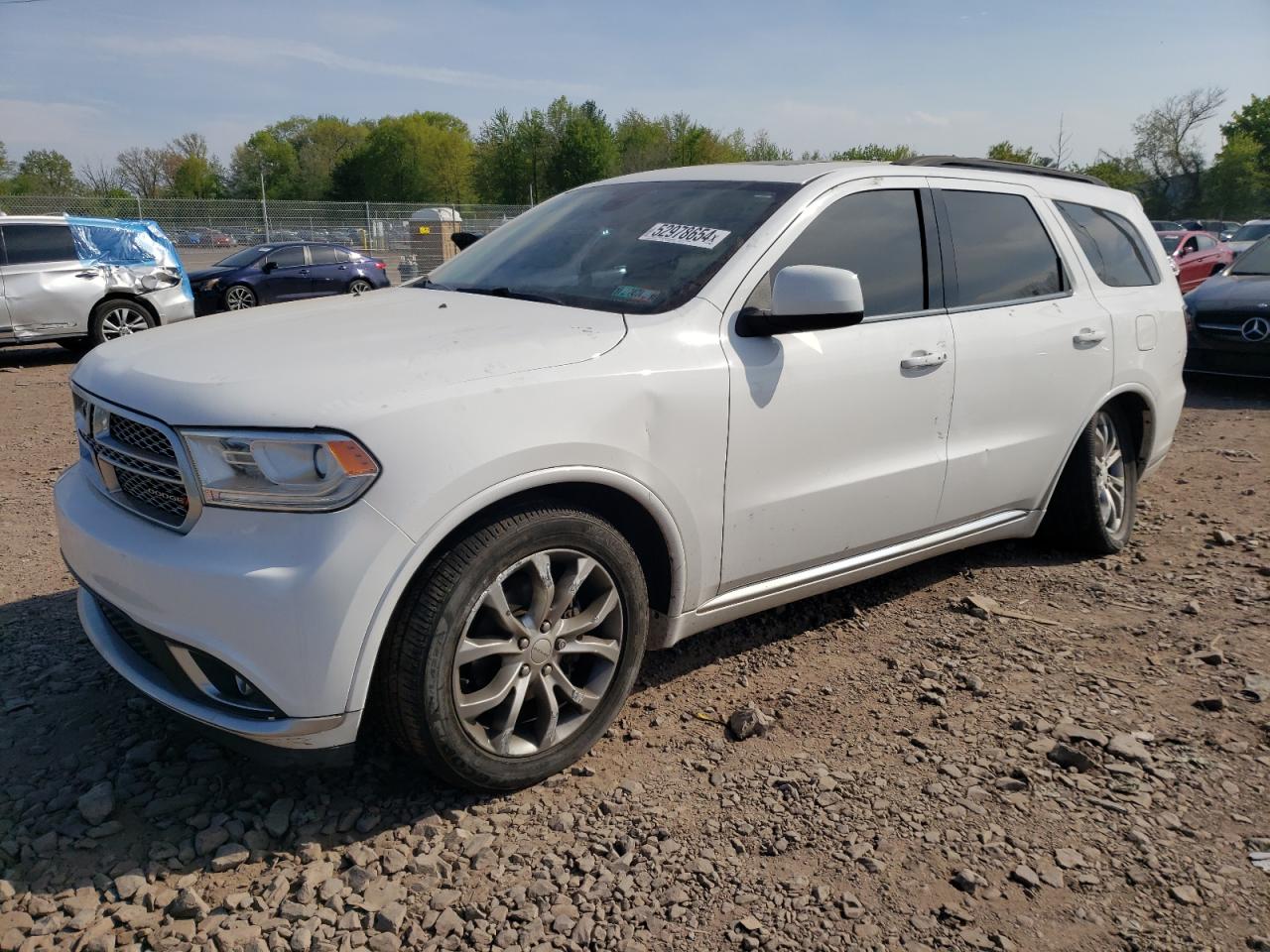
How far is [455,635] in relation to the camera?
244 centimetres

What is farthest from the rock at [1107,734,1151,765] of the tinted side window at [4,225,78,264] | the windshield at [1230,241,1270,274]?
the tinted side window at [4,225,78,264]

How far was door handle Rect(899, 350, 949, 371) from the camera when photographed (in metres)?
3.45

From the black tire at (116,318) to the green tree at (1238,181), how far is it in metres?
73.0

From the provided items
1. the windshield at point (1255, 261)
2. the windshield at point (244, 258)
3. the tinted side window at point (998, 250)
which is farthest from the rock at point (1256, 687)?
the windshield at point (244, 258)

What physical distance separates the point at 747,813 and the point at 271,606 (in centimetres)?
138

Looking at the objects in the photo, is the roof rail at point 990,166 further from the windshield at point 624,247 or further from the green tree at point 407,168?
the green tree at point 407,168

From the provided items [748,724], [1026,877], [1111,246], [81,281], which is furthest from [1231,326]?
[81,281]

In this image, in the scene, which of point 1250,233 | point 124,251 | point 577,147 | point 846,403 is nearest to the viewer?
point 846,403

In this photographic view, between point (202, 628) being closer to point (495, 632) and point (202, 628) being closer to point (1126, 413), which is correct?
point (495, 632)

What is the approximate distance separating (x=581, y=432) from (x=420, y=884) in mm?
1197

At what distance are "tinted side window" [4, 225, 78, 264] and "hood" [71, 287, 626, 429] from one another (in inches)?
380

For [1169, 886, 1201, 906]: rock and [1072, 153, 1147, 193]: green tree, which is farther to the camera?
[1072, 153, 1147, 193]: green tree

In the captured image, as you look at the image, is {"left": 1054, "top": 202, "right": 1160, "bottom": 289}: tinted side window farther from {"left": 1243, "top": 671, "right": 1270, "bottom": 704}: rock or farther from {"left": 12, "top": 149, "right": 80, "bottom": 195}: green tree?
{"left": 12, "top": 149, "right": 80, "bottom": 195}: green tree

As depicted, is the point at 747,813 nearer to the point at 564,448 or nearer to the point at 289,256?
the point at 564,448
